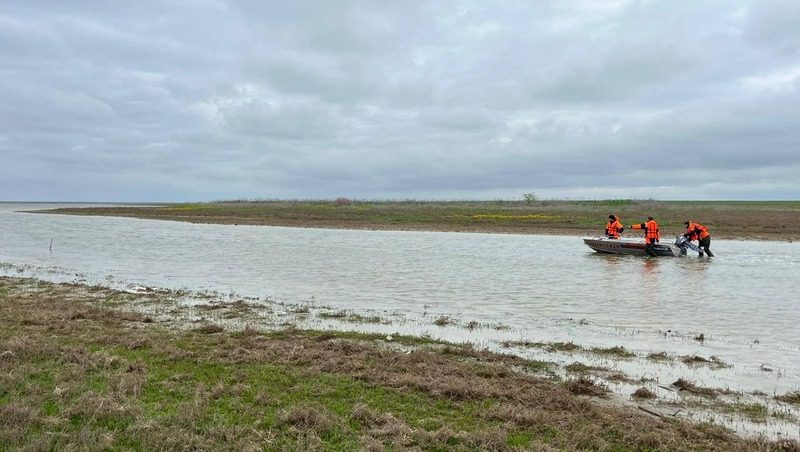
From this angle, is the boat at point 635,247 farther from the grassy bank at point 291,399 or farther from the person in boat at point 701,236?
the grassy bank at point 291,399

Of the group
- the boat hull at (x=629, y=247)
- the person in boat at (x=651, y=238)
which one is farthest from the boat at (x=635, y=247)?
the person in boat at (x=651, y=238)

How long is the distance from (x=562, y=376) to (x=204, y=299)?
9.37 meters

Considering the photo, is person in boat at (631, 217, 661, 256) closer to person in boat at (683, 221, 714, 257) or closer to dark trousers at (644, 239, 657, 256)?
dark trousers at (644, 239, 657, 256)

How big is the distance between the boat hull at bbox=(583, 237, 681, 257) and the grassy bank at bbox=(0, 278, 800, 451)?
22.0 meters

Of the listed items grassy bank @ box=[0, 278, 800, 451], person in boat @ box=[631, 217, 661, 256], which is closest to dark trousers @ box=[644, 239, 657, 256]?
person in boat @ box=[631, 217, 661, 256]

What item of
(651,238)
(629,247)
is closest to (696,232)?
(651,238)

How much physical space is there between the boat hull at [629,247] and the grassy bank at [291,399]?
22002 millimetres

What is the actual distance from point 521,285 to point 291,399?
12300mm

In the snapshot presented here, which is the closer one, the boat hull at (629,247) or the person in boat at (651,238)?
the person in boat at (651,238)

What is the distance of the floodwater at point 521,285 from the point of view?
10.6m

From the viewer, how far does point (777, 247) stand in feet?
109

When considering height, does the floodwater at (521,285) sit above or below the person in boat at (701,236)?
below

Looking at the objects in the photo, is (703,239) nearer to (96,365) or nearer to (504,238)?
(504,238)

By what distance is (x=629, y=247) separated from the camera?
95.6 ft
